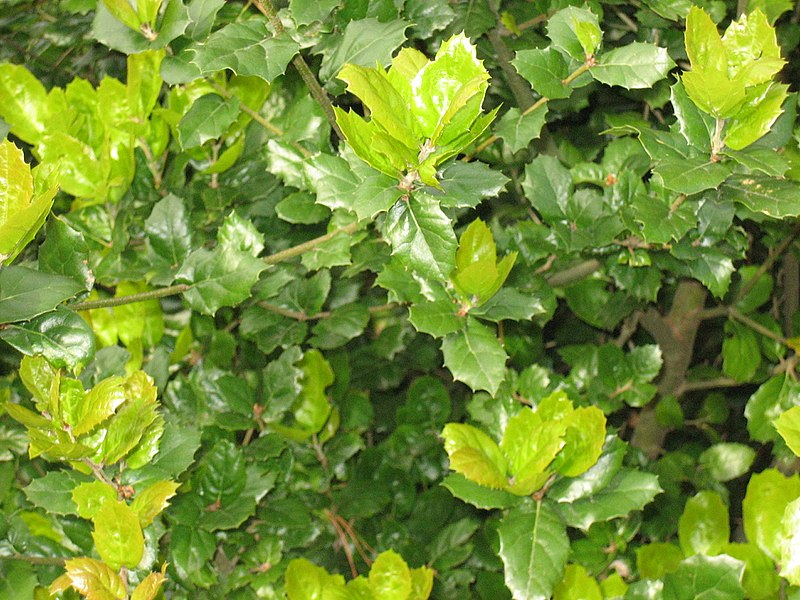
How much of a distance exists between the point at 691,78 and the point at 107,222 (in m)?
0.89

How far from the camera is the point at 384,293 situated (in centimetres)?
171

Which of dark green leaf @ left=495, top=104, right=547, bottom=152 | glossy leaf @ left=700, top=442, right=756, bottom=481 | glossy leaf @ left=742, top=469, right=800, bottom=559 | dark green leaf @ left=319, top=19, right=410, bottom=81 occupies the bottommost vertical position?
glossy leaf @ left=700, top=442, right=756, bottom=481

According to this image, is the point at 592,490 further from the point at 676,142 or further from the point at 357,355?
the point at 357,355

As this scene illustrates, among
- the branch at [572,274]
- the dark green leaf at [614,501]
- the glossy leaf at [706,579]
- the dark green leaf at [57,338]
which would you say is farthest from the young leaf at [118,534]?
the branch at [572,274]

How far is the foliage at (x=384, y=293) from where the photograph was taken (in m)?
0.92

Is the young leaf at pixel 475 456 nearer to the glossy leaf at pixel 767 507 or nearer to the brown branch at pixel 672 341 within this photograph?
the glossy leaf at pixel 767 507

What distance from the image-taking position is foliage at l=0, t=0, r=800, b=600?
0.92m

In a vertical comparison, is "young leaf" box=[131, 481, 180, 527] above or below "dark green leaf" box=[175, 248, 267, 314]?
below

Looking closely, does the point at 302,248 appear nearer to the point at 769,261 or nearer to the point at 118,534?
the point at 118,534

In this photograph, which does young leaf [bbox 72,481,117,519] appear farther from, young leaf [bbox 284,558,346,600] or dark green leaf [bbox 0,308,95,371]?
young leaf [bbox 284,558,346,600]

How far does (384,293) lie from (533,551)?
2.62 feet

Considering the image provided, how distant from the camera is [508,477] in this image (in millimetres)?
1086

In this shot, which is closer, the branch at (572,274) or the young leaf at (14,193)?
the young leaf at (14,193)

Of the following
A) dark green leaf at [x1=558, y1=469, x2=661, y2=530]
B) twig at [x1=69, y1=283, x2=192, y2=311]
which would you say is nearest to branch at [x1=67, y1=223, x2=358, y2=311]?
twig at [x1=69, y1=283, x2=192, y2=311]
